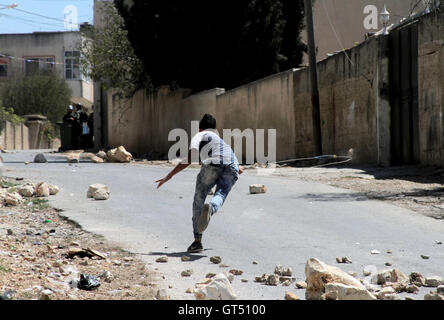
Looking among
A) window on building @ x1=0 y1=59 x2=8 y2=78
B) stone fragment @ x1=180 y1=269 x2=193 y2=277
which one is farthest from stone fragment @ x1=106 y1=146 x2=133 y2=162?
window on building @ x1=0 y1=59 x2=8 y2=78

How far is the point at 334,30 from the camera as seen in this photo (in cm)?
3644

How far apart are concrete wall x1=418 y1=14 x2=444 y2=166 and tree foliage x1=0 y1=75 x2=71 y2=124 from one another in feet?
134

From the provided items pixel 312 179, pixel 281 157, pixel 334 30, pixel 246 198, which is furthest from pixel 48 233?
pixel 334 30

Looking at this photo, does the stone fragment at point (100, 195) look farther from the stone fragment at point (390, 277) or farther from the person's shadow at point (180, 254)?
the stone fragment at point (390, 277)

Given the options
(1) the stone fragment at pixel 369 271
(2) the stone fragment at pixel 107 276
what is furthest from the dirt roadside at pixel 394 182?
(2) the stone fragment at pixel 107 276

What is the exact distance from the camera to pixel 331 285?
17.7 feet

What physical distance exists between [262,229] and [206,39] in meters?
19.1

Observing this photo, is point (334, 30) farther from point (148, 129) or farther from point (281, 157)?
point (281, 157)

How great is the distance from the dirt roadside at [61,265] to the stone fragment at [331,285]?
1216mm

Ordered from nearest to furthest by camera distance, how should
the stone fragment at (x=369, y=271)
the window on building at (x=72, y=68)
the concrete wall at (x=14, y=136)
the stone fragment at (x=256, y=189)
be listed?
the stone fragment at (x=369, y=271) → the stone fragment at (x=256, y=189) → the concrete wall at (x=14, y=136) → the window on building at (x=72, y=68)

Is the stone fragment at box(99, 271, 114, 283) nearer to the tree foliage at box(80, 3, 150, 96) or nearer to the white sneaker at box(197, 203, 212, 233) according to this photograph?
the white sneaker at box(197, 203, 212, 233)

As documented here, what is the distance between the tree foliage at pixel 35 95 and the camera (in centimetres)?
5406

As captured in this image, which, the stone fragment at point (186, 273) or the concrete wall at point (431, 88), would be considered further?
the concrete wall at point (431, 88)

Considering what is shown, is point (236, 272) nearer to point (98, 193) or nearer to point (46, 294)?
point (46, 294)
